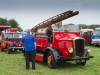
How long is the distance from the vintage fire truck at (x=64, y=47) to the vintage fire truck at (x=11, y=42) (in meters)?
5.46

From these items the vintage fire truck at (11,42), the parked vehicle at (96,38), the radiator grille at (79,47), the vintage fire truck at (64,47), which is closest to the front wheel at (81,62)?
the vintage fire truck at (64,47)

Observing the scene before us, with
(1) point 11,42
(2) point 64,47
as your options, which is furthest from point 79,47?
(1) point 11,42

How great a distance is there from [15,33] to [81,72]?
10.2 metres

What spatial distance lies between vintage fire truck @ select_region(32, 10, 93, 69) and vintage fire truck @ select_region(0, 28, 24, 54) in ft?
17.9

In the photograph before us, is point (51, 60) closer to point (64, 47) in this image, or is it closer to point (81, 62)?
point (64, 47)

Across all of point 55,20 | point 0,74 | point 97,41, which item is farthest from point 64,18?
point 97,41

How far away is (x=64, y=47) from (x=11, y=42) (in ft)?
26.0

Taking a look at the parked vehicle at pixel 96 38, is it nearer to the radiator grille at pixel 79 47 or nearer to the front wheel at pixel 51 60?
the radiator grille at pixel 79 47

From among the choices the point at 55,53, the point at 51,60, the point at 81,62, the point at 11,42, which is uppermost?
the point at 11,42

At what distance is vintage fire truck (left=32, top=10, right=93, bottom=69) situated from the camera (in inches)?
416

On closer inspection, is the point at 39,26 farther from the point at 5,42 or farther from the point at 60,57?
the point at 5,42

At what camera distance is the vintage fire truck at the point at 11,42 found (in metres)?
17.5

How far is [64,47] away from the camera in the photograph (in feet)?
35.0

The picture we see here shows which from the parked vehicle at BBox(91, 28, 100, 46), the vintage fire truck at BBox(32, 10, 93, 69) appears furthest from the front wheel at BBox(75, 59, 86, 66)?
the parked vehicle at BBox(91, 28, 100, 46)
